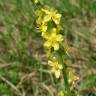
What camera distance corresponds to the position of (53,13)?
4.69 feet

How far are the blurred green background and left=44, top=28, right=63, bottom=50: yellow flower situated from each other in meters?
1.07

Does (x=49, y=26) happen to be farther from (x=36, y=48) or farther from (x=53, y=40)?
(x=36, y=48)

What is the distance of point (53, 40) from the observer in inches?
55.2

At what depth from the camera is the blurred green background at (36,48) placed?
2646 mm

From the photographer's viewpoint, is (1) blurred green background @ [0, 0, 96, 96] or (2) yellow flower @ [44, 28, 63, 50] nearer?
(2) yellow flower @ [44, 28, 63, 50]

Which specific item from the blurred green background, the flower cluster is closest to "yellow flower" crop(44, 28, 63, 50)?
the flower cluster

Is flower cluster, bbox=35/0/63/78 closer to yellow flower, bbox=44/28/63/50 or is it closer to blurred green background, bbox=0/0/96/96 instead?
yellow flower, bbox=44/28/63/50

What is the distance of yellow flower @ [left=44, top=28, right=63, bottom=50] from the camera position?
4.60 feet

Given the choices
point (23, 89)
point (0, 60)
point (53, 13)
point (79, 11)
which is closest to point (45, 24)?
point (53, 13)

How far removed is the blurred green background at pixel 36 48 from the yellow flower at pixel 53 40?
1.07 m

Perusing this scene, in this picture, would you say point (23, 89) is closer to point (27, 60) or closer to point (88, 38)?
point (27, 60)

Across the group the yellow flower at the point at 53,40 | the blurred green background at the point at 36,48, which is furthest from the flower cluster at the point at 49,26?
the blurred green background at the point at 36,48

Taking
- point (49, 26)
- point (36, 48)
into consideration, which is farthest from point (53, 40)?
point (36, 48)

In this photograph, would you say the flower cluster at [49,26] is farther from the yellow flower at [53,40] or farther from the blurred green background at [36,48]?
the blurred green background at [36,48]
